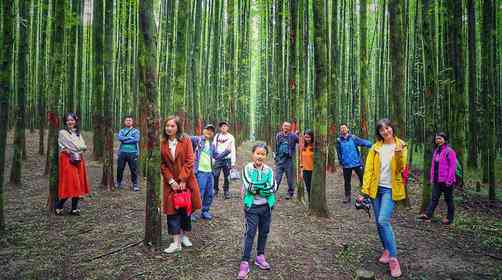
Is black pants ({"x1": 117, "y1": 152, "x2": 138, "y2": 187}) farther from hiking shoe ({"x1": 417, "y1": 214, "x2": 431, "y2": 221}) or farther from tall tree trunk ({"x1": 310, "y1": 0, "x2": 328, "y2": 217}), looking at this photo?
hiking shoe ({"x1": 417, "y1": 214, "x2": 431, "y2": 221})

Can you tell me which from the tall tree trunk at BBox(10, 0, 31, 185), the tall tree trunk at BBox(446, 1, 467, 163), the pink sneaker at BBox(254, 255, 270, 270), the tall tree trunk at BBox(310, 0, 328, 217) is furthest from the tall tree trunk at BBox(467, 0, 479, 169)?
the tall tree trunk at BBox(10, 0, 31, 185)

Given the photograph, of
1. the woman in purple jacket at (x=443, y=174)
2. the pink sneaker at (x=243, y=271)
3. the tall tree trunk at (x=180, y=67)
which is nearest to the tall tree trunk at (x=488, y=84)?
the woman in purple jacket at (x=443, y=174)

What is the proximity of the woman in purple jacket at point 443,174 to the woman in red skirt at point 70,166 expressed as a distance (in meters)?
6.17

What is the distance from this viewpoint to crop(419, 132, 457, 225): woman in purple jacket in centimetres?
545

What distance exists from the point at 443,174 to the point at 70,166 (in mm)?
6485

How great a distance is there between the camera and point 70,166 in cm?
531

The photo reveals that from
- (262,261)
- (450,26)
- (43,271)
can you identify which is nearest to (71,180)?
(43,271)

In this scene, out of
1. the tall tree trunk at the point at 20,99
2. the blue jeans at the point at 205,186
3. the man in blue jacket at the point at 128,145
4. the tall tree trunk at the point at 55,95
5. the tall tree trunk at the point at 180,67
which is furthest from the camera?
the man in blue jacket at the point at 128,145

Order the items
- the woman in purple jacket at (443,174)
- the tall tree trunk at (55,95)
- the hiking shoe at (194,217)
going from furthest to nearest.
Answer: the woman in purple jacket at (443,174), the hiking shoe at (194,217), the tall tree trunk at (55,95)

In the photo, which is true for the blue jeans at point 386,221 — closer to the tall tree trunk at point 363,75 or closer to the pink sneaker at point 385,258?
the pink sneaker at point 385,258

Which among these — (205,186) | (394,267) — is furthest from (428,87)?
(205,186)

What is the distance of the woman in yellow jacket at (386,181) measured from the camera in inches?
138

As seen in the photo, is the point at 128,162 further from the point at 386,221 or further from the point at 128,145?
the point at 386,221

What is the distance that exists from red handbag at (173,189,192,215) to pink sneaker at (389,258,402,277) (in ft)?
8.00
